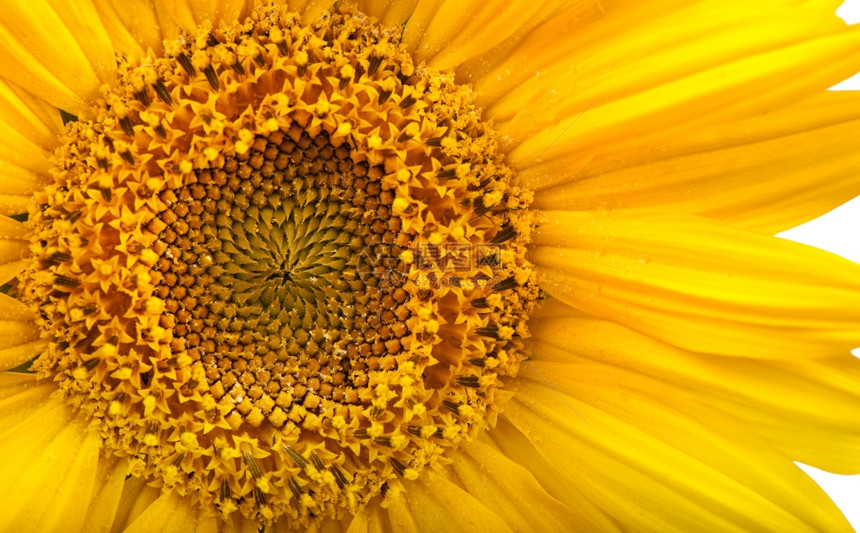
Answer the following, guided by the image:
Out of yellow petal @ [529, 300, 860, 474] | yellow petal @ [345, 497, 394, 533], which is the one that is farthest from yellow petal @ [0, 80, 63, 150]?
yellow petal @ [529, 300, 860, 474]

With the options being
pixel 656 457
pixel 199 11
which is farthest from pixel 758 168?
pixel 199 11

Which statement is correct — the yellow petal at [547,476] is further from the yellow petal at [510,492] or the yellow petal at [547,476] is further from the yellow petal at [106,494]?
the yellow petal at [106,494]

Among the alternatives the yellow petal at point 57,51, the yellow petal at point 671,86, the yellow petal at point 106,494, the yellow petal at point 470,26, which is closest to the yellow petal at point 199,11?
the yellow petal at point 57,51

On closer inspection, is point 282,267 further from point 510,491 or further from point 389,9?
point 510,491

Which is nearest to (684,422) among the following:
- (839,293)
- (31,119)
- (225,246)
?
(839,293)

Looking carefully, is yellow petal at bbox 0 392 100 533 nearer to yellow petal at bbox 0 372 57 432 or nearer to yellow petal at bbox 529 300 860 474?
yellow petal at bbox 0 372 57 432
